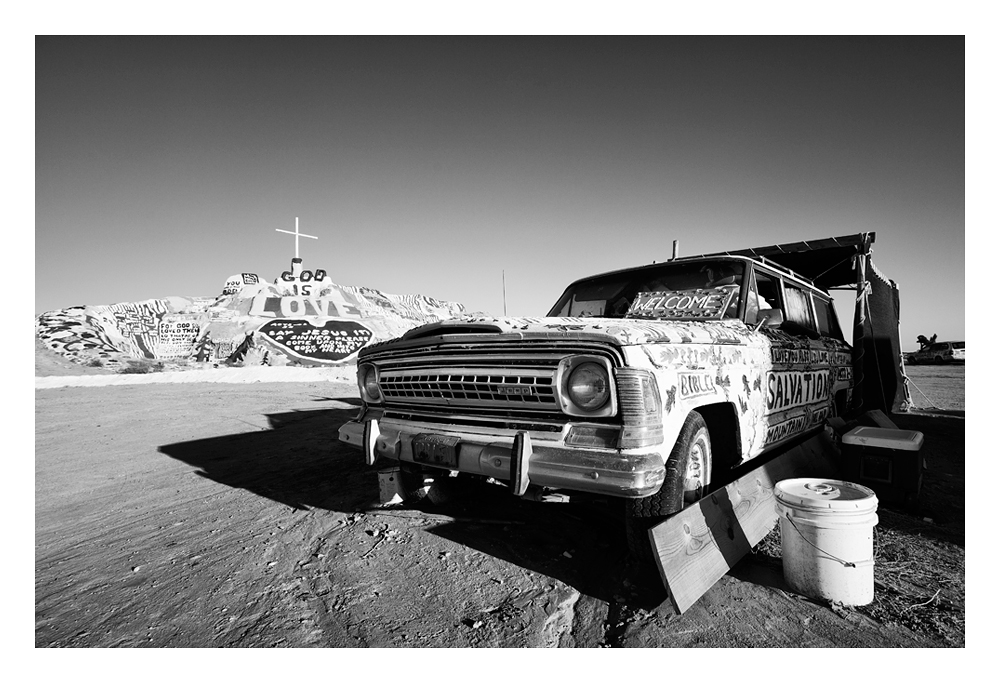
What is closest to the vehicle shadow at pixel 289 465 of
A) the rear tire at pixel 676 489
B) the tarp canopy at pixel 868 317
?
the rear tire at pixel 676 489

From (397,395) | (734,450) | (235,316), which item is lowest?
(734,450)

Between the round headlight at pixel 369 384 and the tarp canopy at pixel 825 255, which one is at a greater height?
the tarp canopy at pixel 825 255

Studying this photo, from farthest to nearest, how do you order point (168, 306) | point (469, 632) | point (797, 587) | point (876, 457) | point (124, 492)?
point (168, 306), point (124, 492), point (876, 457), point (797, 587), point (469, 632)

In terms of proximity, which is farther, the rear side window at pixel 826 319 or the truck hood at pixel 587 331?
the rear side window at pixel 826 319

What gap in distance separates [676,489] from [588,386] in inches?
24.7

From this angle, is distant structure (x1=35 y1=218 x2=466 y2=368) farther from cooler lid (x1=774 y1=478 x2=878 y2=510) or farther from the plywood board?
cooler lid (x1=774 y1=478 x2=878 y2=510)

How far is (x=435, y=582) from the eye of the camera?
2.45 meters

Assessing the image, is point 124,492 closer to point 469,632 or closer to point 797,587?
point 469,632

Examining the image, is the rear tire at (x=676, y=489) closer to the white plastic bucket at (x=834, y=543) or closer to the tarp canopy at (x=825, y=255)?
the white plastic bucket at (x=834, y=543)

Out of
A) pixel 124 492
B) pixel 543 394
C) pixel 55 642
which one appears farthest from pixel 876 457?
pixel 124 492

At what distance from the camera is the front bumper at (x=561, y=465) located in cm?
207

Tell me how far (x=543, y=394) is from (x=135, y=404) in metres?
11.2

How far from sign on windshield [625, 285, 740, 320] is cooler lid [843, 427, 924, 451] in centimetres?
137

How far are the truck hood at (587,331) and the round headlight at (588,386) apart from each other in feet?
0.46
